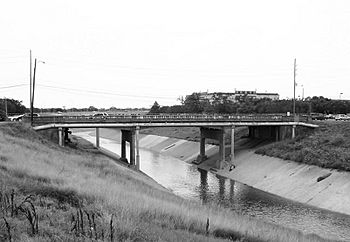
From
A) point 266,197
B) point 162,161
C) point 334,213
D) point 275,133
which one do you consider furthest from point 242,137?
point 334,213

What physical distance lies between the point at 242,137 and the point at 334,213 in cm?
4656

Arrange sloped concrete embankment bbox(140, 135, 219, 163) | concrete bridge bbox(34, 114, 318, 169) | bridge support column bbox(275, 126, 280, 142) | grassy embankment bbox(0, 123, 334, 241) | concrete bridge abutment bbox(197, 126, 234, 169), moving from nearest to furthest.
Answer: grassy embankment bbox(0, 123, 334, 241) < concrete bridge bbox(34, 114, 318, 169) < concrete bridge abutment bbox(197, 126, 234, 169) < bridge support column bbox(275, 126, 280, 142) < sloped concrete embankment bbox(140, 135, 219, 163)

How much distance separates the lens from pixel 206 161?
2970 inches

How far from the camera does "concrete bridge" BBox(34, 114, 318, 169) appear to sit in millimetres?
57094

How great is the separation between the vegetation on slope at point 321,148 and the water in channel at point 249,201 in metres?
Result: 9.77

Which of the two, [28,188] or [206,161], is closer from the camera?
[28,188]

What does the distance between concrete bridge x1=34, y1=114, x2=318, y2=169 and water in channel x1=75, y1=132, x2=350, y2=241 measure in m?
6.65

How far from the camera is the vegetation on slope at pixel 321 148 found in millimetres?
51812

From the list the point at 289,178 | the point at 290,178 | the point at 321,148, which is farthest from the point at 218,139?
the point at 290,178

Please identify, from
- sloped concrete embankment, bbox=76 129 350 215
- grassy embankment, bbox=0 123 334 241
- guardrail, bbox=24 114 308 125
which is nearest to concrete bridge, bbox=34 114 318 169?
guardrail, bbox=24 114 308 125

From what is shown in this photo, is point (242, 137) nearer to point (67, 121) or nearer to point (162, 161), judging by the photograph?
point (162, 161)

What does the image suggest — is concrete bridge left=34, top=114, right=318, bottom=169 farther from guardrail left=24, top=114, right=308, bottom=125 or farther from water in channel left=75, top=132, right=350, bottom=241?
water in channel left=75, top=132, right=350, bottom=241

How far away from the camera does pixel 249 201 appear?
44906 mm

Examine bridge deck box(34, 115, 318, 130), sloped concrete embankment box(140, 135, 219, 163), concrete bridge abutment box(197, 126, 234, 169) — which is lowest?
sloped concrete embankment box(140, 135, 219, 163)
